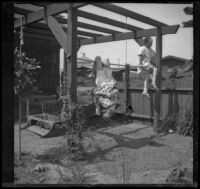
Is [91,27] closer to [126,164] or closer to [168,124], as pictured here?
[168,124]

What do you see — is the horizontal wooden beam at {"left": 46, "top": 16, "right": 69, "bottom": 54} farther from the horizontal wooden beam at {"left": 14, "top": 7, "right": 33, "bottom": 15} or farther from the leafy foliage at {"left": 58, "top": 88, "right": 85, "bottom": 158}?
the horizontal wooden beam at {"left": 14, "top": 7, "right": 33, "bottom": 15}

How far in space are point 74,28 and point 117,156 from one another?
2.57 metres


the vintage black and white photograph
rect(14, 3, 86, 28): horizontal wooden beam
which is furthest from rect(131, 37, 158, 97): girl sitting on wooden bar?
rect(14, 3, 86, 28): horizontal wooden beam

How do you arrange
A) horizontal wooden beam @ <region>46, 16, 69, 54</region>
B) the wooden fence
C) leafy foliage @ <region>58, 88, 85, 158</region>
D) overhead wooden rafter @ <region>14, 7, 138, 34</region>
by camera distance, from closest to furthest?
leafy foliage @ <region>58, 88, 85, 158</region>, horizontal wooden beam @ <region>46, 16, 69, 54</region>, overhead wooden rafter @ <region>14, 7, 138, 34</region>, the wooden fence

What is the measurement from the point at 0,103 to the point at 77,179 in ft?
5.58

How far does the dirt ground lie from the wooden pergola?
1.11 metres

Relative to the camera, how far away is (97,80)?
5887 millimetres

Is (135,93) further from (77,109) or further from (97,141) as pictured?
(77,109)

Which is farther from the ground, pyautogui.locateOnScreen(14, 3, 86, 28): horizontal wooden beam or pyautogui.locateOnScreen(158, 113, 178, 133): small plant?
pyautogui.locateOnScreen(14, 3, 86, 28): horizontal wooden beam

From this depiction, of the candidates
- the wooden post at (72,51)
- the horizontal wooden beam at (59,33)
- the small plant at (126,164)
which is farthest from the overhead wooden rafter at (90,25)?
the small plant at (126,164)

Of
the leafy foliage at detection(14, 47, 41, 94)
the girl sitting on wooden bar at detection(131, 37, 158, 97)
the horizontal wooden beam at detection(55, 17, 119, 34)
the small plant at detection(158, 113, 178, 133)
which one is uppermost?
the horizontal wooden beam at detection(55, 17, 119, 34)

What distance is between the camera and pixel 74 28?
483 cm

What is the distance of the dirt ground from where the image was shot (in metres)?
3.73

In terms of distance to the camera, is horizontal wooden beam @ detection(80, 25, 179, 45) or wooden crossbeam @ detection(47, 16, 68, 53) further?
horizontal wooden beam @ detection(80, 25, 179, 45)
